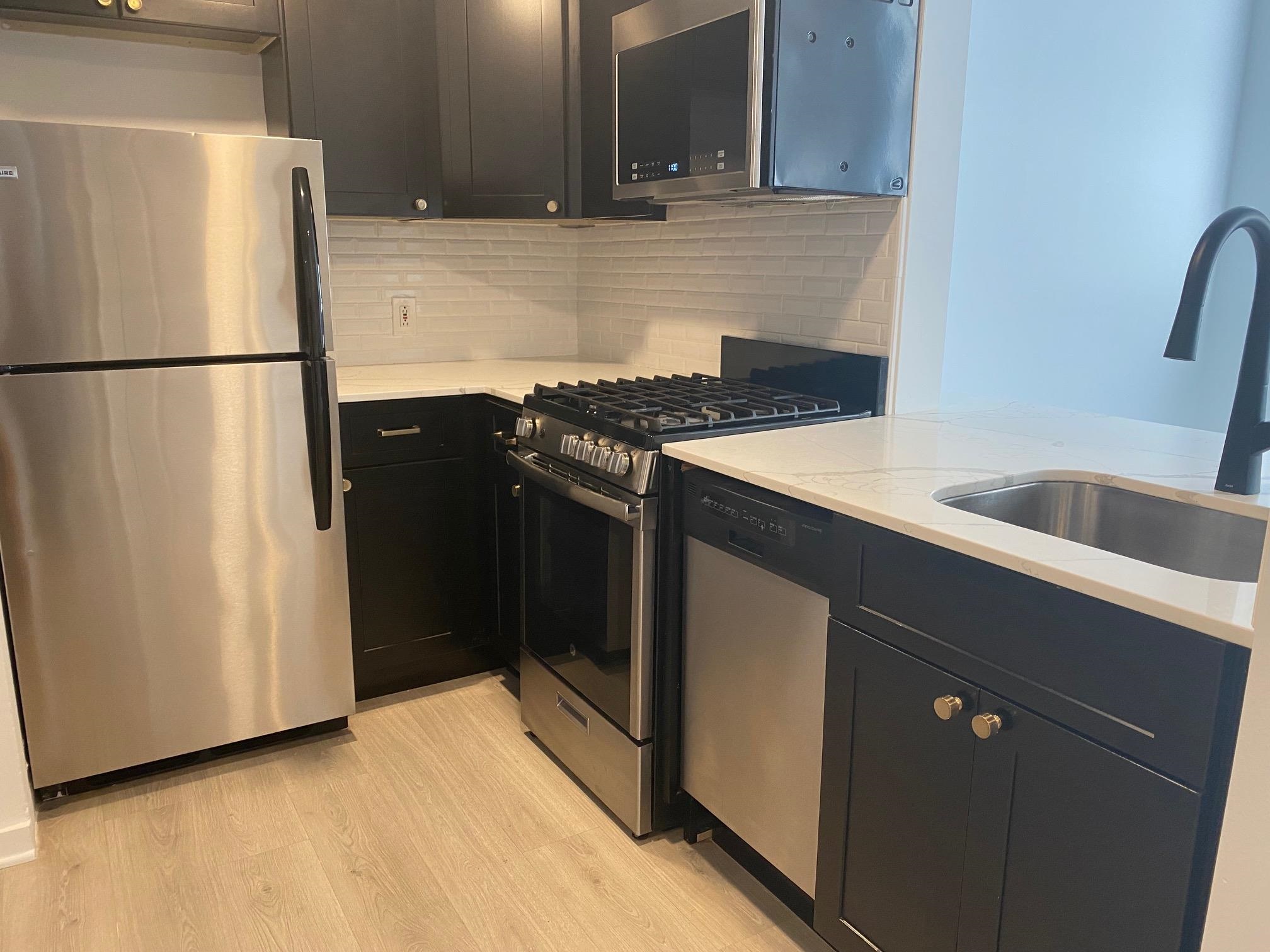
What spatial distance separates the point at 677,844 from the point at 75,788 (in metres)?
1.50

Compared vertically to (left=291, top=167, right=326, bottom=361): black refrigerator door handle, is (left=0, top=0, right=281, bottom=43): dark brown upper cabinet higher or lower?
higher

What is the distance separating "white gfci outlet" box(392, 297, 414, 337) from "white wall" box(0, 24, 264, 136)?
67 cm

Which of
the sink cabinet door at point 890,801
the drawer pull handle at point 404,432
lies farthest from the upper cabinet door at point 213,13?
the sink cabinet door at point 890,801

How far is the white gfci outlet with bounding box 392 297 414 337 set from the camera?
325cm

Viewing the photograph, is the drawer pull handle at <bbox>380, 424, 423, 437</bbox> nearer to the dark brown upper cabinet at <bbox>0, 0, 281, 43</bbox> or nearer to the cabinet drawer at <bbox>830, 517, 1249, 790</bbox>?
the dark brown upper cabinet at <bbox>0, 0, 281, 43</bbox>

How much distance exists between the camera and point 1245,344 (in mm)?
1534

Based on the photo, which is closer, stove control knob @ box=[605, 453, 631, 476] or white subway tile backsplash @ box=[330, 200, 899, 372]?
stove control knob @ box=[605, 453, 631, 476]

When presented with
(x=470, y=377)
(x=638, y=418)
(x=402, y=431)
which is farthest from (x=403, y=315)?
(x=638, y=418)

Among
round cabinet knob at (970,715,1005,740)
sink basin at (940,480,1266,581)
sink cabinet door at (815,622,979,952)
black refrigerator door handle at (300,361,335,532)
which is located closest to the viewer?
round cabinet knob at (970,715,1005,740)

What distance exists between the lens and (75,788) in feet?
7.68

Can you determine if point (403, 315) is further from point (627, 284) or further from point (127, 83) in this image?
point (127, 83)

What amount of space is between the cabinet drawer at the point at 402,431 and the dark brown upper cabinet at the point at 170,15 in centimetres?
106

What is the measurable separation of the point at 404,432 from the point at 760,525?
1.28 meters

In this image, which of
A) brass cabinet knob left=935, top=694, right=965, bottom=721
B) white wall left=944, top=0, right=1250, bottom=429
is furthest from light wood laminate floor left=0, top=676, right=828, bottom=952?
white wall left=944, top=0, right=1250, bottom=429
